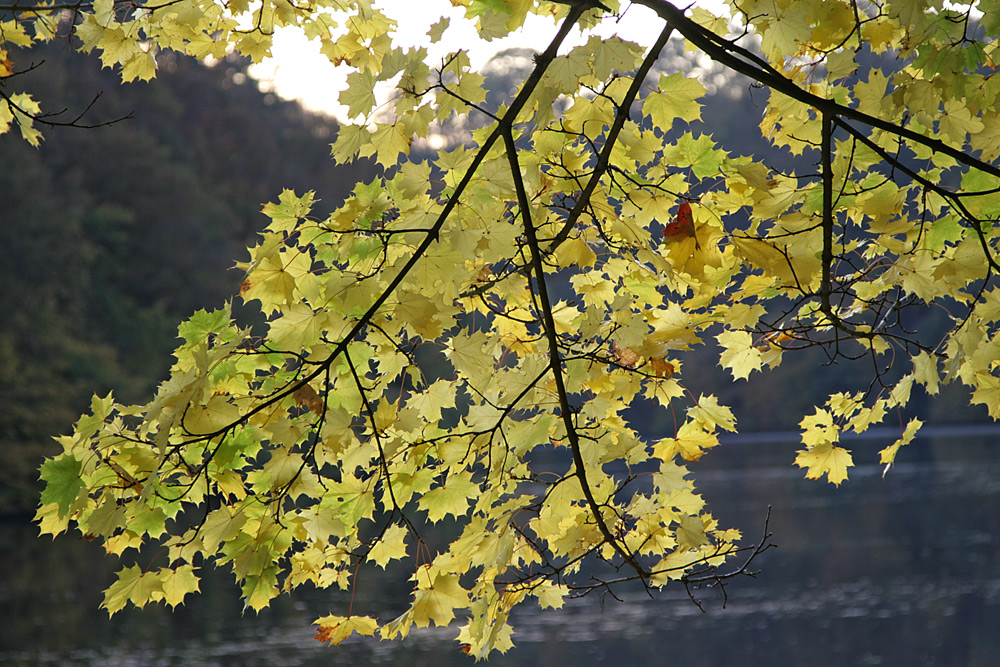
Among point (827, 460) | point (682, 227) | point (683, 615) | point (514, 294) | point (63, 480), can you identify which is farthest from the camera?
point (683, 615)

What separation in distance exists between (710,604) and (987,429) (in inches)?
899

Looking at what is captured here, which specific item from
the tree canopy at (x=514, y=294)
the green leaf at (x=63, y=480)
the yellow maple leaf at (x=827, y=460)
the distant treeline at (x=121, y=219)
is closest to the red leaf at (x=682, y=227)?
the tree canopy at (x=514, y=294)

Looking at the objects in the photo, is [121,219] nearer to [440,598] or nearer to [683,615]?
[683,615]

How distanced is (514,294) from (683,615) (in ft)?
36.0

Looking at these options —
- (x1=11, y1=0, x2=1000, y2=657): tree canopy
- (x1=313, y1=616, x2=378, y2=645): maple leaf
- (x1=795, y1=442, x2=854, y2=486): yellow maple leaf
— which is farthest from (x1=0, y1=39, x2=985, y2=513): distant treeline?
(x1=313, y1=616, x2=378, y2=645): maple leaf

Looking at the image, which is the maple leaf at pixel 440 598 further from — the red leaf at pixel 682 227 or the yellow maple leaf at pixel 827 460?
the yellow maple leaf at pixel 827 460

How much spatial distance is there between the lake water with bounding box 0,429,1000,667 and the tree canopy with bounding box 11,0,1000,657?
27.7 feet

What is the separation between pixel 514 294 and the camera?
6.59 ft

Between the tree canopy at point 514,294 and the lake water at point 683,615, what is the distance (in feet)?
27.7

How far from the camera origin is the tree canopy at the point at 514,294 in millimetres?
1537

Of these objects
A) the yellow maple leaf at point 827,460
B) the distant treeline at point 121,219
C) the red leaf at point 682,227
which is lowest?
the yellow maple leaf at point 827,460

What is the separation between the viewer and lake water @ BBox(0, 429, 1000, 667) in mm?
9789

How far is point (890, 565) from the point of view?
13.0 meters

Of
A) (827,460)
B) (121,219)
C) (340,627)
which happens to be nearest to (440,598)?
(340,627)
